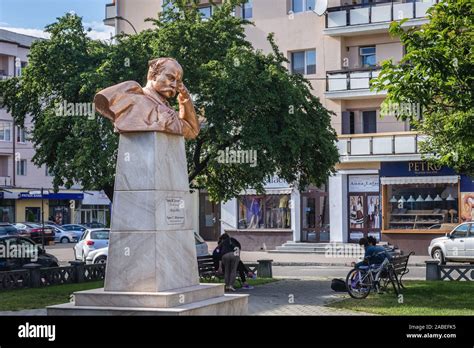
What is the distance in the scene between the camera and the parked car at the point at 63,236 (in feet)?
189

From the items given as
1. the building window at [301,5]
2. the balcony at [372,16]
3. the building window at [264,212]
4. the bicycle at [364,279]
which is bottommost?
the bicycle at [364,279]

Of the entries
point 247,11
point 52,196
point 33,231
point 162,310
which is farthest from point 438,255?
point 52,196

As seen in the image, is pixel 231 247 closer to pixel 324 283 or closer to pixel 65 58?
pixel 324 283

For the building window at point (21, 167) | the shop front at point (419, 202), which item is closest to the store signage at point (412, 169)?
the shop front at point (419, 202)

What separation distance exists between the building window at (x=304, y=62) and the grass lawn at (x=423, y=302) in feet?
71.4

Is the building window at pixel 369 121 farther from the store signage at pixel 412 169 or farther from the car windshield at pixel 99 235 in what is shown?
the car windshield at pixel 99 235

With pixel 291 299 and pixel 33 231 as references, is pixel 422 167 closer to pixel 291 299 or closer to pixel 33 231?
pixel 291 299

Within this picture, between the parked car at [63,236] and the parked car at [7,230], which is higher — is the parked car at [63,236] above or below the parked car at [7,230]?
below

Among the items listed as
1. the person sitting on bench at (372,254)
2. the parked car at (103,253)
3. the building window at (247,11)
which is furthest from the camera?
the building window at (247,11)

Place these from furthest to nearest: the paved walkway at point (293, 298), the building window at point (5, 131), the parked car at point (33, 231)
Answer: the building window at point (5, 131), the parked car at point (33, 231), the paved walkway at point (293, 298)

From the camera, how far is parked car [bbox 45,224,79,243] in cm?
5762

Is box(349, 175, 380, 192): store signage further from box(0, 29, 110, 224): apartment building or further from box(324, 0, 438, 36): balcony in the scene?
box(0, 29, 110, 224): apartment building

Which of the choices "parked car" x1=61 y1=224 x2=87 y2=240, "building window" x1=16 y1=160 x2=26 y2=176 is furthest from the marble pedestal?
"building window" x1=16 y1=160 x2=26 y2=176

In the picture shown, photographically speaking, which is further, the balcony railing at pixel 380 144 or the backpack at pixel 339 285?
the balcony railing at pixel 380 144
